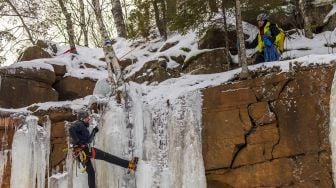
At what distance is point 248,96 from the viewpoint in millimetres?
7082

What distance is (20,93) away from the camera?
9.21 m

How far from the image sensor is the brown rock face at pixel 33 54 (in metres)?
10.8

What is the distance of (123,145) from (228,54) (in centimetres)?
273

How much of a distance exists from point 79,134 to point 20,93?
8.53ft

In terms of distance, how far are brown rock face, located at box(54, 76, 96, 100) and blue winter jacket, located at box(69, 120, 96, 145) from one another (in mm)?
2357

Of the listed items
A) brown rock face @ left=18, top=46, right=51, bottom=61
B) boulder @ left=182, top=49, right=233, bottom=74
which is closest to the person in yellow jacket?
boulder @ left=182, top=49, right=233, bottom=74

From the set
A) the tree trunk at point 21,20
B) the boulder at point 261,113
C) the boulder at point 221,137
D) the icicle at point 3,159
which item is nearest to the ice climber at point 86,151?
the boulder at point 221,137

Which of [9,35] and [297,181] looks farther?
[9,35]

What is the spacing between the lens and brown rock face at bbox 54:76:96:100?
31.5 feet

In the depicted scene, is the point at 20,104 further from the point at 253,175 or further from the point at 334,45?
the point at 334,45

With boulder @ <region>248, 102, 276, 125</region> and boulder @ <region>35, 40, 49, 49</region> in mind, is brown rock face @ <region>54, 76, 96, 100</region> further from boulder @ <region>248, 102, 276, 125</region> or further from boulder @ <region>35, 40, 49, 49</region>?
boulder @ <region>248, 102, 276, 125</region>

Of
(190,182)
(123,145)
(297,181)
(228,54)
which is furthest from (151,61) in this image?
(297,181)

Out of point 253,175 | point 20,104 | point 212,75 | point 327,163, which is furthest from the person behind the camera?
point 20,104

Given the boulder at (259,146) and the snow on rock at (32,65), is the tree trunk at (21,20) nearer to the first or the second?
the snow on rock at (32,65)
